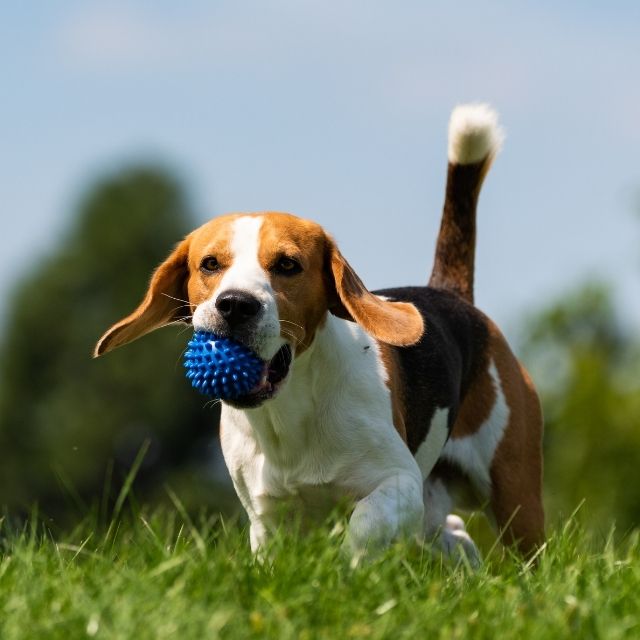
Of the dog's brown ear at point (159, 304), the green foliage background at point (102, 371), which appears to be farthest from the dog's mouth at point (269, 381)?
the green foliage background at point (102, 371)

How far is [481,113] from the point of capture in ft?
25.0

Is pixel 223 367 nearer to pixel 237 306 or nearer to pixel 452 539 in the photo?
pixel 237 306

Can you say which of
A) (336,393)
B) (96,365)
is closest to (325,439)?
(336,393)

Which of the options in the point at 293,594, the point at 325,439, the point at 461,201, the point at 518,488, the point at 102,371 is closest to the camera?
the point at 293,594

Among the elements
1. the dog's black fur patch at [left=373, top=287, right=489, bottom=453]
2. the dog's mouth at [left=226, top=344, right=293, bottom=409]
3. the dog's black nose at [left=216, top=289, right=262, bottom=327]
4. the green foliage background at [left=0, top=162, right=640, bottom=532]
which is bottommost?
the green foliage background at [left=0, top=162, right=640, bottom=532]

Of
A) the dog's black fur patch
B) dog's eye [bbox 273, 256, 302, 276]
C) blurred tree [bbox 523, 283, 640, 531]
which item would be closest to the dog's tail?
the dog's black fur patch

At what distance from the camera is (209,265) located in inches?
219

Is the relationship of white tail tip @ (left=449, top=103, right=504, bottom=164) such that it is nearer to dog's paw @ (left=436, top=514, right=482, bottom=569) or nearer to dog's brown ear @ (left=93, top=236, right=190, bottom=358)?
dog's paw @ (left=436, top=514, right=482, bottom=569)

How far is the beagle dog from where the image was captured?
5.40 meters

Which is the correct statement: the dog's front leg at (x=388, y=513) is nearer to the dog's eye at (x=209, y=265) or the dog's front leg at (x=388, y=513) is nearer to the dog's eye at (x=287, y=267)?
the dog's eye at (x=287, y=267)

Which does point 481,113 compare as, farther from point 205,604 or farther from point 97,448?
point 97,448

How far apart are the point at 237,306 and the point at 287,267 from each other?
1.27 feet

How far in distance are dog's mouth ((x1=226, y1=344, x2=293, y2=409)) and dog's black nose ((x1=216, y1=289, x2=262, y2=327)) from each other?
0.75 feet

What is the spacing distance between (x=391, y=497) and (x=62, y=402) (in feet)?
105
